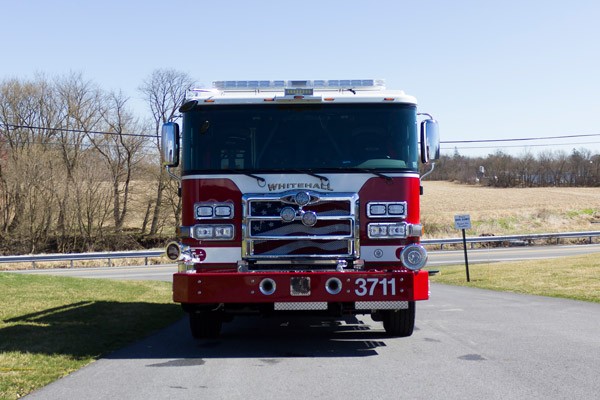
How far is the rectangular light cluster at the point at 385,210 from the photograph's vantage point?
8062 millimetres

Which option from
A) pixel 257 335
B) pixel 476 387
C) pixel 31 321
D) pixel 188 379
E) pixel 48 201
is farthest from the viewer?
pixel 48 201

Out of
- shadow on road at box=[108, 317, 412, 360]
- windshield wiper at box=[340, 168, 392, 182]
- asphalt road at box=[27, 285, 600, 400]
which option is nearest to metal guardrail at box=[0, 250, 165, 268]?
shadow on road at box=[108, 317, 412, 360]

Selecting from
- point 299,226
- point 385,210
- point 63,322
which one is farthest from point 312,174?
point 63,322

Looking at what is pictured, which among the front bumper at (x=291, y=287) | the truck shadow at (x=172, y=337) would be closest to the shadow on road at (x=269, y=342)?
the truck shadow at (x=172, y=337)

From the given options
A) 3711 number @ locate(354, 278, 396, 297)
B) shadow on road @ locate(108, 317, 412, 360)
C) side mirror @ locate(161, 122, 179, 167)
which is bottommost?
shadow on road @ locate(108, 317, 412, 360)

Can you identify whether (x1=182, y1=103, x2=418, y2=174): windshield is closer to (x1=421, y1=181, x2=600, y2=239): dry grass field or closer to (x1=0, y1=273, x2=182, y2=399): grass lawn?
(x1=0, y1=273, x2=182, y2=399): grass lawn

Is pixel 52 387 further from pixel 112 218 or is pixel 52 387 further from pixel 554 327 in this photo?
pixel 112 218

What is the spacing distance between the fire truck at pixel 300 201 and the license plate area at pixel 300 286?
0.04 feet

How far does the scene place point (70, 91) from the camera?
151 ft

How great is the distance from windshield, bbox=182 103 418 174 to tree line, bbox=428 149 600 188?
73467 mm

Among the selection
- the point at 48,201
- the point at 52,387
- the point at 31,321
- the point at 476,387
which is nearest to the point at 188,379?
the point at 52,387

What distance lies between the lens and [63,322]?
10531 mm

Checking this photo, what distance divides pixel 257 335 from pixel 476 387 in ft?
13.9

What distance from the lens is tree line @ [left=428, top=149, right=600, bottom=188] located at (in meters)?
80.9
